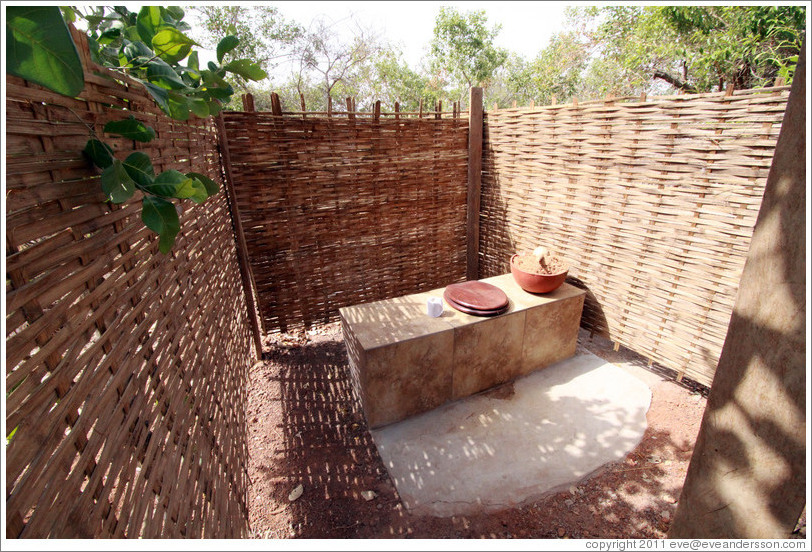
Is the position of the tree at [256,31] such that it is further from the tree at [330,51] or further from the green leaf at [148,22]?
the green leaf at [148,22]

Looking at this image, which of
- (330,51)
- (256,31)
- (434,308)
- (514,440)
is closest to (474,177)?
(434,308)

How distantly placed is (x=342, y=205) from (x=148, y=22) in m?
2.85

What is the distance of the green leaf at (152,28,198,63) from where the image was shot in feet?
3.11

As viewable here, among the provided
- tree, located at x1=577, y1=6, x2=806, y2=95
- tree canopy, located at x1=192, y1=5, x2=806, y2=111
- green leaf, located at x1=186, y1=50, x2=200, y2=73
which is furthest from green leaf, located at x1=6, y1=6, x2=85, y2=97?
tree, located at x1=577, y1=6, x2=806, y2=95

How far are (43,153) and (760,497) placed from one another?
1894 millimetres

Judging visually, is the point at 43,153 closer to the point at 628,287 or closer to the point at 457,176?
the point at 628,287

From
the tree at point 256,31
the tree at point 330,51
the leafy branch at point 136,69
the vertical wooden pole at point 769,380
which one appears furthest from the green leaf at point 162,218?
the tree at point 256,31

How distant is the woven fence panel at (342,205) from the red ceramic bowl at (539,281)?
1510mm

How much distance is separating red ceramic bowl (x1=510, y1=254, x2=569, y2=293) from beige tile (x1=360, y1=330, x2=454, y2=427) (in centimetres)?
100

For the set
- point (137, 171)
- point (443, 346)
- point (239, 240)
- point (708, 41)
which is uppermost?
point (708, 41)

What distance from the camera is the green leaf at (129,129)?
920mm

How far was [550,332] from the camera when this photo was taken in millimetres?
3307

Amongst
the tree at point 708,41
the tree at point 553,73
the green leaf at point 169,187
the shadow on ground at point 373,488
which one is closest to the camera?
the green leaf at point 169,187

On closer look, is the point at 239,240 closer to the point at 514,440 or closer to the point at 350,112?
the point at 350,112
